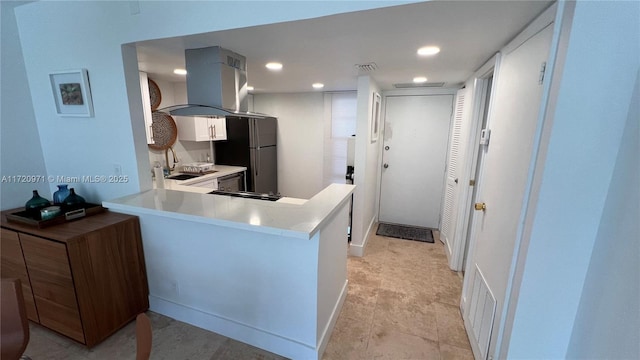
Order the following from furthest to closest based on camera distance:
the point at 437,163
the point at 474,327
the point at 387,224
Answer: the point at 387,224 < the point at 437,163 < the point at 474,327

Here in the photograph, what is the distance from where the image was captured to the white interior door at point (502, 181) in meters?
1.24

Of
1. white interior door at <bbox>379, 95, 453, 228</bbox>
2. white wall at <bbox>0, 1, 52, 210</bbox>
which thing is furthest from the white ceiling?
white interior door at <bbox>379, 95, 453, 228</bbox>

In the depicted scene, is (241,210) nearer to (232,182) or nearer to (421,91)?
(232,182)

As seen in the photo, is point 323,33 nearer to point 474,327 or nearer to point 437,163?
point 474,327

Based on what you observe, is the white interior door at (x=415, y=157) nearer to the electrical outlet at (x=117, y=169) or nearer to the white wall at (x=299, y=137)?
the white wall at (x=299, y=137)

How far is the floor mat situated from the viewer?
11.8 ft

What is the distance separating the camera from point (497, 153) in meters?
1.64

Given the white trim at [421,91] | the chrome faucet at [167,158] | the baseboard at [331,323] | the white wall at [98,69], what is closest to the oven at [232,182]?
the chrome faucet at [167,158]

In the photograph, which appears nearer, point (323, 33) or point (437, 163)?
point (323, 33)

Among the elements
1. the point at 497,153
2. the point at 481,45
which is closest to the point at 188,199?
the point at 497,153

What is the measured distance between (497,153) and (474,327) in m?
1.22

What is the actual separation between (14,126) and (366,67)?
293 cm

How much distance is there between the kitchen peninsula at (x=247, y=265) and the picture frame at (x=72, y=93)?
808mm

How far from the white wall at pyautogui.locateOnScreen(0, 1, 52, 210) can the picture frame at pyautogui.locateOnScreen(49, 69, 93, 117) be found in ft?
0.97
